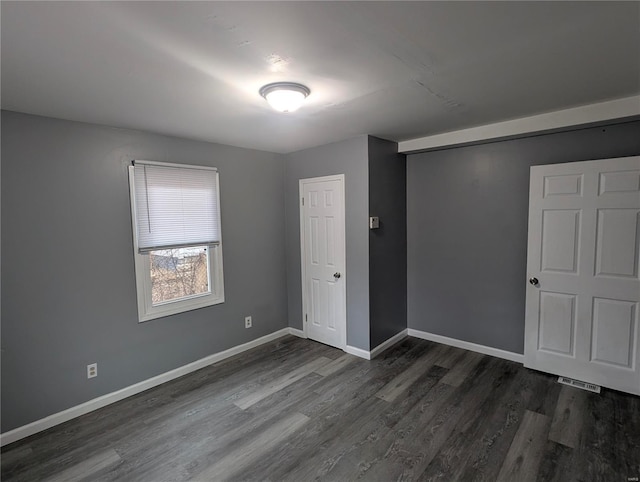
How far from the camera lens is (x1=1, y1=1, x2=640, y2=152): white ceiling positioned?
135 cm

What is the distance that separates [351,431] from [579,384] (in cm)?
221

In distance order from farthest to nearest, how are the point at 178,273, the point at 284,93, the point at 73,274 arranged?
the point at 178,273, the point at 73,274, the point at 284,93

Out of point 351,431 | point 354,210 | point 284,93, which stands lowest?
point 351,431

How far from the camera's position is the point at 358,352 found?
3.67 m

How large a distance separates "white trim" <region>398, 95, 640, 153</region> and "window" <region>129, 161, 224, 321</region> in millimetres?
2468

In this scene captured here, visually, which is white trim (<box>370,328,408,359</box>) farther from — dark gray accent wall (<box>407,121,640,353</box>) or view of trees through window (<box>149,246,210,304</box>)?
view of trees through window (<box>149,246,210,304</box>)

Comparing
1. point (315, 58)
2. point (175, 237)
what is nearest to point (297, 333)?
point (175, 237)

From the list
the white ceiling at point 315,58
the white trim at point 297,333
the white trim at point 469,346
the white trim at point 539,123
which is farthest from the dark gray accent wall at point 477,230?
A: the white trim at point 297,333

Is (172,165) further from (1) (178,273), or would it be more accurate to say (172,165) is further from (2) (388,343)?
(2) (388,343)

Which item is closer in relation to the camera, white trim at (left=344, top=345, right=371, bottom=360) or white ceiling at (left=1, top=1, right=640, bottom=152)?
white ceiling at (left=1, top=1, right=640, bottom=152)

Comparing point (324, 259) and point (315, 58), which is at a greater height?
point (315, 58)

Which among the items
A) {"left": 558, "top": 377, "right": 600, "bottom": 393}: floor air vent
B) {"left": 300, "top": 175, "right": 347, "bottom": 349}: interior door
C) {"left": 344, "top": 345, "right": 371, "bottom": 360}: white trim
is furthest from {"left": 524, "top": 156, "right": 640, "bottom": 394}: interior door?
{"left": 300, "top": 175, "right": 347, "bottom": 349}: interior door

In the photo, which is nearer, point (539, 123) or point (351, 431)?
point (351, 431)

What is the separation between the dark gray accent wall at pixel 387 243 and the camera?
3543mm
